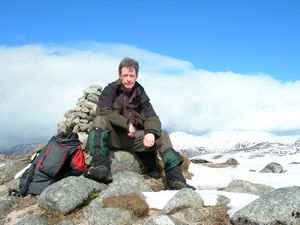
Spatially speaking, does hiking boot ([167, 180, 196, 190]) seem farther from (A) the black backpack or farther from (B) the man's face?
(B) the man's face

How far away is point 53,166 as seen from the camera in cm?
1301

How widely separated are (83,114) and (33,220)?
15013 millimetres

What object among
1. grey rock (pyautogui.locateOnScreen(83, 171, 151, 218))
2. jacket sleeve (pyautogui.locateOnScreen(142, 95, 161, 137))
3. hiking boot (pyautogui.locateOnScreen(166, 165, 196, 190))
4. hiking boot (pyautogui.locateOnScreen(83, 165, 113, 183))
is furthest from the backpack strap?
hiking boot (pyautogui.locateOnScreen(166, 165, 196, 190))

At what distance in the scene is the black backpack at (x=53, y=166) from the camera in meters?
13.0

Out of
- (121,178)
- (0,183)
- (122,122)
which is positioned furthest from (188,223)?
(0,183)

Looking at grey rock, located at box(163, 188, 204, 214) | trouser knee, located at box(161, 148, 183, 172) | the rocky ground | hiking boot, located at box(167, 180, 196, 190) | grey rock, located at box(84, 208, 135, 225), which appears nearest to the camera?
the rocky ground

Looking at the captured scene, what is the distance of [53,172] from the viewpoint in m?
13.0

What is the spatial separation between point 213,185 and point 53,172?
684 centimetres

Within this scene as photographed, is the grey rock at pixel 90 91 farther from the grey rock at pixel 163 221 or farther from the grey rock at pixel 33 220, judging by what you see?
the grey rock at pixel 163 221

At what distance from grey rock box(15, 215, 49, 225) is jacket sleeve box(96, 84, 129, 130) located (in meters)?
3.97

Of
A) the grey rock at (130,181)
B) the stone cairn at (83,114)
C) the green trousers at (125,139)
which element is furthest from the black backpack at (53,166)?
the stone cairn at (83,114)

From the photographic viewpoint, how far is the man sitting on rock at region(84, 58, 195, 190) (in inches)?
505

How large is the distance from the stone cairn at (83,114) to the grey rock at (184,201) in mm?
15008

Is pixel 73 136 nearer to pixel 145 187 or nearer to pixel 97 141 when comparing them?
pixel 97 141
